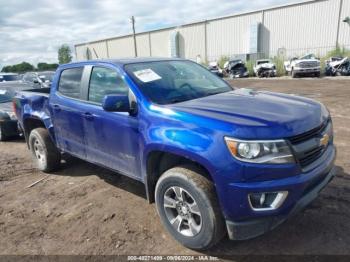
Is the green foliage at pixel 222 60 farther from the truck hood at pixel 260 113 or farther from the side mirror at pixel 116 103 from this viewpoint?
the side mirror at pixel 116 103

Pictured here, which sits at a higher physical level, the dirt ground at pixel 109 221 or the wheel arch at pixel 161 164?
the wheel arch at pixel 161 164

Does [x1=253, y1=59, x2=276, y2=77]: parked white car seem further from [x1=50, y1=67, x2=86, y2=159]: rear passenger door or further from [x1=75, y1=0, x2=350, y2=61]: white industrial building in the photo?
[x1=50, y1=67, x2=86, y2=159]: rear passenger door

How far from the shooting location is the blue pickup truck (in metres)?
2.66

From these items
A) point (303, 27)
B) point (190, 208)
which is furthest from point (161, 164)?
point (303, 27)

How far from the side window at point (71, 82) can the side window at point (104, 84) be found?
0.33 meters

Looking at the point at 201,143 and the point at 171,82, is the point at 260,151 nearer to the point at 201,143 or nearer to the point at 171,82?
the point at 201,143

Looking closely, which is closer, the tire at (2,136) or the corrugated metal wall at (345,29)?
the tire at (2,136)

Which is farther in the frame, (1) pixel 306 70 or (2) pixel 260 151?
(1) pixel 306 70

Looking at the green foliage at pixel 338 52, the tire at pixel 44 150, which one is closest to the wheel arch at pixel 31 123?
the tire at pixel 44 150

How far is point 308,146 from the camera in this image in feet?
9.39

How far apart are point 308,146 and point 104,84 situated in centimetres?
243

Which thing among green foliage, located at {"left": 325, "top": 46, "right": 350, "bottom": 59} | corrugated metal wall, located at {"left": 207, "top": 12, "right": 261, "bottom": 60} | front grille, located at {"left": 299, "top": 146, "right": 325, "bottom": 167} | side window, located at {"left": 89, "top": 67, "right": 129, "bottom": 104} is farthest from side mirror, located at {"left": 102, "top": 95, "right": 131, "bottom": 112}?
corrugated metal wall, located at {"left": 207, "top": 12, "right": 261, "bottom": 60}

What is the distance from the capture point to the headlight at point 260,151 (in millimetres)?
2641

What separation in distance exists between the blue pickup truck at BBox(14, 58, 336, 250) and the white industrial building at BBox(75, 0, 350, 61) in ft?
114
